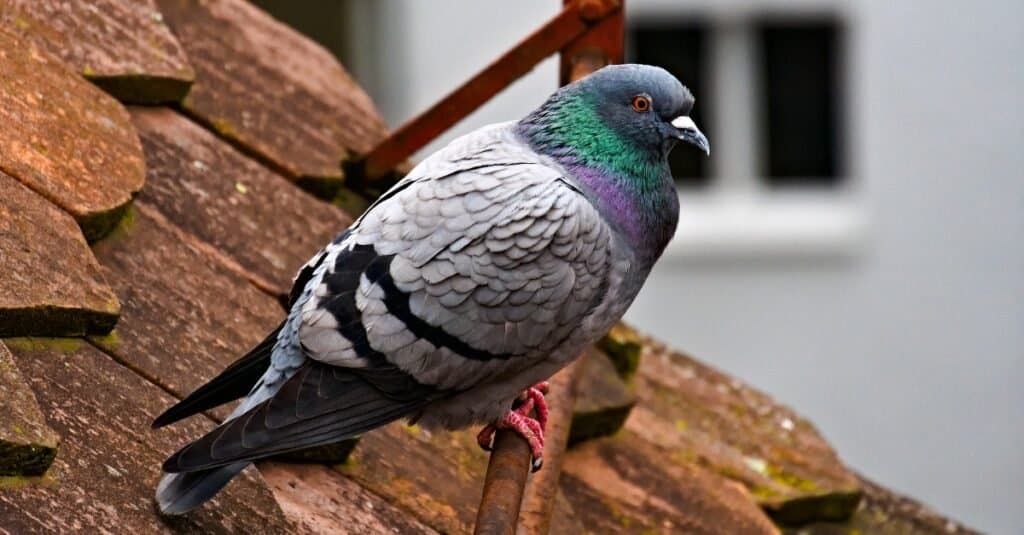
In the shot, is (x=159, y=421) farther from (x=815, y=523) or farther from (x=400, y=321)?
(x=815, y=523)

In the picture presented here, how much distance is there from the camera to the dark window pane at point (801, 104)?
15.4 meters

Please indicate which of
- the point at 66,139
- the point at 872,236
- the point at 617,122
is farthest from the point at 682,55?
the point at 66,139

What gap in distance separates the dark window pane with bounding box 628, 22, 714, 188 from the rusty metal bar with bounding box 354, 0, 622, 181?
9408 millimetres

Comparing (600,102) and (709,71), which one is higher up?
(600,102)

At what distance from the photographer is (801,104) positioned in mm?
15562

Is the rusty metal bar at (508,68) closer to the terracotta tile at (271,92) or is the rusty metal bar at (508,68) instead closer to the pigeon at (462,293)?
the terracotta tile at (271,92)

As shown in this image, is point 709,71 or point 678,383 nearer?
point 678,383

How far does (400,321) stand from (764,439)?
6.81ft

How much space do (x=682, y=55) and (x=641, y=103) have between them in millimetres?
10310

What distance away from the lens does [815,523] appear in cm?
590

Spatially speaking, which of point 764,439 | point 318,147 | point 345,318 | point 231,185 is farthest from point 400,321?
point 764,439

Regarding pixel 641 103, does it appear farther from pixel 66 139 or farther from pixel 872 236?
pixel 872 236

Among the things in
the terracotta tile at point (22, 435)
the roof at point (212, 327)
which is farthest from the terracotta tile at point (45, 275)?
the terracotta tile at point (22, 435)

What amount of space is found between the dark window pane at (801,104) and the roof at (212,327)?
8968mm
